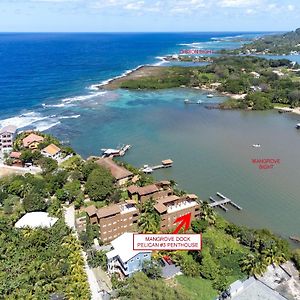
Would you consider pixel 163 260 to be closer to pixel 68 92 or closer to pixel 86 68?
pixel 68 92

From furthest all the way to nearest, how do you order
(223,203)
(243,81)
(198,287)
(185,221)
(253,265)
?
Result: (243,81) → (223,203) → (185,221) → (253,265) → (198,287)

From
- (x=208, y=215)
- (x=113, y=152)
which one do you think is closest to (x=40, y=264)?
(x=208, y=215)

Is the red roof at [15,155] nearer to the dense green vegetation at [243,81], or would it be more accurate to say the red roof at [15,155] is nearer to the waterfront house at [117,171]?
the waterfront house at [117,171]

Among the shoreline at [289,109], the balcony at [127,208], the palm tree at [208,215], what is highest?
the balcony at [127,208]

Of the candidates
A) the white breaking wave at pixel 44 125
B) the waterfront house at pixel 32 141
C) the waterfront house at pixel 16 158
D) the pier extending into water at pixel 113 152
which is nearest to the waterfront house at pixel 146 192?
the pier extending into water at pixel 113 152

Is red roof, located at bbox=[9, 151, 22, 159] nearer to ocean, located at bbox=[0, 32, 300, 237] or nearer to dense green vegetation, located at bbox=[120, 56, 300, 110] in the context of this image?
ocean, located at bbox=[0, 32, 300, 237]

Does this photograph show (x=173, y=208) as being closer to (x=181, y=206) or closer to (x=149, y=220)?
(x=181, y=206)
